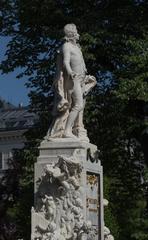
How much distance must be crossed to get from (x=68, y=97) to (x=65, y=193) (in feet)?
6.70

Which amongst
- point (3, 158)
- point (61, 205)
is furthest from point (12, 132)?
point (61, 205)

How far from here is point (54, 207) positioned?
51.5 ft

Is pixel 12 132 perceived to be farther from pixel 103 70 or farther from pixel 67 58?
pixel 67 58

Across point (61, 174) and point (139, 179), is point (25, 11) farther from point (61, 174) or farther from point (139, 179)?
point (61, 174)

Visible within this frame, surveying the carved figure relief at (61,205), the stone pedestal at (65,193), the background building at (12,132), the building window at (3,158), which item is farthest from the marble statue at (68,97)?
the building window at (3,158)

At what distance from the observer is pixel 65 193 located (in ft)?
51.3

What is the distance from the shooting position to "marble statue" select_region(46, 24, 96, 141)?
1616cm

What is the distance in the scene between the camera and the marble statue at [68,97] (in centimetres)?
1616

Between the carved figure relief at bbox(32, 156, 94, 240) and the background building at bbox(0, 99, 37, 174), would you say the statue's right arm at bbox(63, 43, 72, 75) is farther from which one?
the background building at bbox(0, 99, 37, 174)

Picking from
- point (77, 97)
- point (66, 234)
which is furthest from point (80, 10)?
point (66, 234)

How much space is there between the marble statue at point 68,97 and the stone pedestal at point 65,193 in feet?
1.05

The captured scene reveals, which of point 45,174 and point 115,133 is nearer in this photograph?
point 45,174

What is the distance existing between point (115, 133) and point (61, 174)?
11343 millimetres

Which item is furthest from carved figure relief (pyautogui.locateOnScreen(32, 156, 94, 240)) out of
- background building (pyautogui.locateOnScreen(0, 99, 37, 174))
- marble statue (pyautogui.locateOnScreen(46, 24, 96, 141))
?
background building (pyautogui.locateOnScreen(0, 99, 37, 174))
